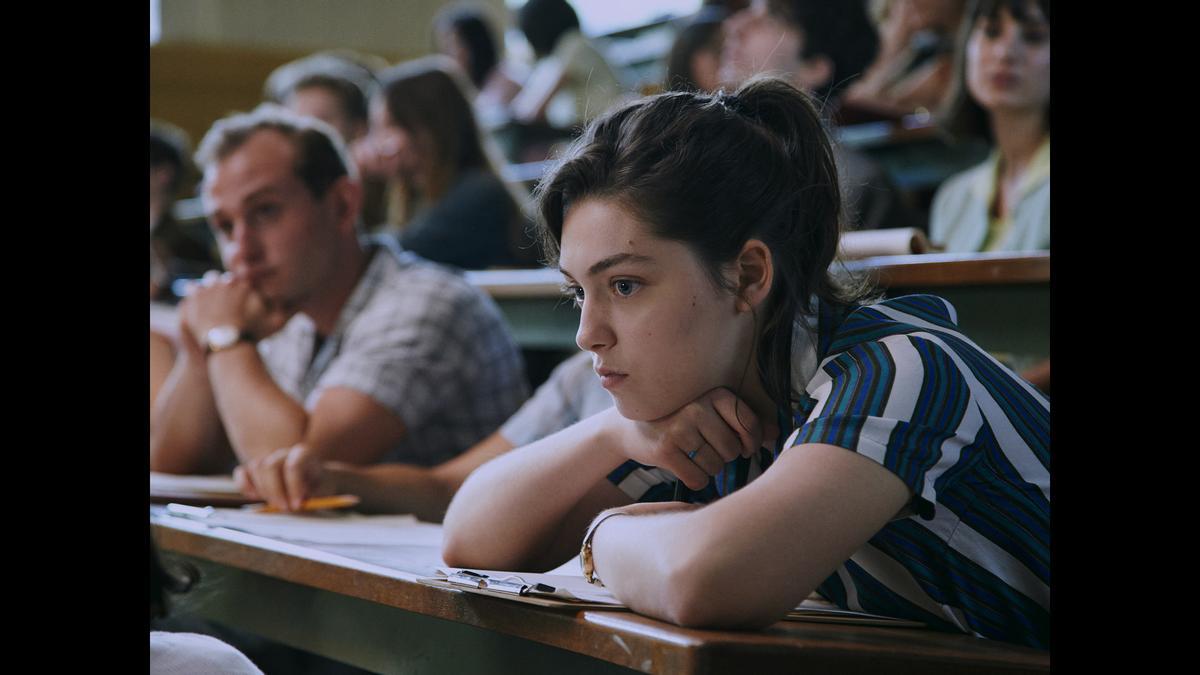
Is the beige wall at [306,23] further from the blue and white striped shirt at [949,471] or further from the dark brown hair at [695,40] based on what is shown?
the blue and white striped shirt at [949,471]

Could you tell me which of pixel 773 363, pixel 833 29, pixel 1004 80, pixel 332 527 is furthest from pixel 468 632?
pixel 833 29

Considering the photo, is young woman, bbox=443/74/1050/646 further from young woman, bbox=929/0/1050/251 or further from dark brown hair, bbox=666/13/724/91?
dark brown hair, bbox=666/13/724/91

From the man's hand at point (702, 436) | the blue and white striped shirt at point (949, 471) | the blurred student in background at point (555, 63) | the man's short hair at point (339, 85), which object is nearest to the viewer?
the blue and white striped shirt at point (949, 471)

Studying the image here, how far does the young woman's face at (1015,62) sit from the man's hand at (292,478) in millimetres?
1587

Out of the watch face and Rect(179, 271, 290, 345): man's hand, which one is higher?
Rect(179, 271, 290, 345): man's hand

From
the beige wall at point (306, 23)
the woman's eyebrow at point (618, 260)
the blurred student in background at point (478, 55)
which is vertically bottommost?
the woman's eyebrow at point (618, 260)

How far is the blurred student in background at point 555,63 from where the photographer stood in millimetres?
5199

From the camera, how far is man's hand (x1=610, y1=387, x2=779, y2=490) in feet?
3.65

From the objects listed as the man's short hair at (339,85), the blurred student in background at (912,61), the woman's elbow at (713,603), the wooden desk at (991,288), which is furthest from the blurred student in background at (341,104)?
the woman's elbow at (713,603)

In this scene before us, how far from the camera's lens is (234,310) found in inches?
87.3

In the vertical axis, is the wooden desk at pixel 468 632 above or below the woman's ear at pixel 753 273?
below

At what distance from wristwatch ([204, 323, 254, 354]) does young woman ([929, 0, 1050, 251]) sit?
136cm

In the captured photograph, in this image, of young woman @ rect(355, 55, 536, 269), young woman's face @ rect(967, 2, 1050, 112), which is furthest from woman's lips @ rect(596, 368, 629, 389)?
young woman @ rect(355, 55, 536, 269)
